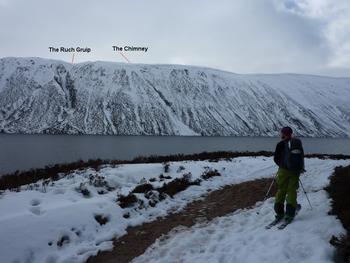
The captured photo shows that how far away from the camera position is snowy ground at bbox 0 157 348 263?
8.58 meters

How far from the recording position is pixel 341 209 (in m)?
9.40

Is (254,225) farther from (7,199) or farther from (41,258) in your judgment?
(7,199)

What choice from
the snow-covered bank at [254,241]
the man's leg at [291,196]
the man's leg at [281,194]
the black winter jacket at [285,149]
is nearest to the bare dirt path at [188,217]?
the snow-covered bank at [254,241]

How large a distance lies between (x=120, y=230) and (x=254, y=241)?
161 inches

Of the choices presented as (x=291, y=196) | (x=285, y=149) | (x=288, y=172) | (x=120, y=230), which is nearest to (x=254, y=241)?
(x=291, y=196)

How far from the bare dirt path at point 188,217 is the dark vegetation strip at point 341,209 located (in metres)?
2.69

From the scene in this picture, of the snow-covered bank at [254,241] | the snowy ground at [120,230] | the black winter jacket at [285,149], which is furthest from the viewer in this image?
the black winter jacket at [285,149]

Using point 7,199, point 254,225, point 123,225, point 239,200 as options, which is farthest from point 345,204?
point 7,199

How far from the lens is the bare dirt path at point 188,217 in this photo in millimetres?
9875

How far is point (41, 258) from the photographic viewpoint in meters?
9.54

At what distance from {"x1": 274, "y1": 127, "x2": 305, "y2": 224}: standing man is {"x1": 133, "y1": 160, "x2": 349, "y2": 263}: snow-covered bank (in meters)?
0.40

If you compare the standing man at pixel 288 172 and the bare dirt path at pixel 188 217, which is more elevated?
the standing man at pixel 288 172

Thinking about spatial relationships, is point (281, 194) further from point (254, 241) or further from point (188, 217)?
point (188, 217)

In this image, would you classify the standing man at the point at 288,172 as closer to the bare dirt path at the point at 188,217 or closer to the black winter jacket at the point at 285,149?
the black winter jacket at the point at 285,149
